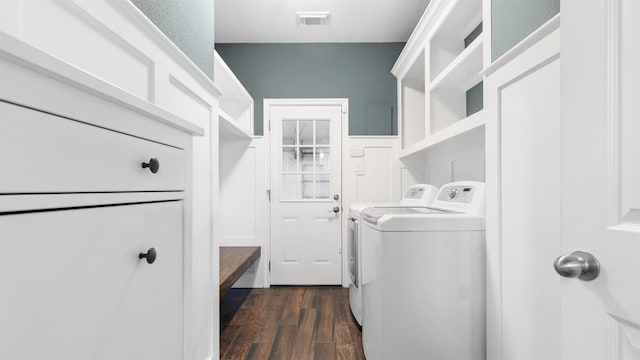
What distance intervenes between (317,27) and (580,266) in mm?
3098

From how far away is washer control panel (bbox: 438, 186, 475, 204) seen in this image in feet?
5.82

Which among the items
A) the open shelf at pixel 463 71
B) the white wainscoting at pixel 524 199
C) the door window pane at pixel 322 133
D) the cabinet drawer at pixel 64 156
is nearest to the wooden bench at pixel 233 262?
the door window pane at pixel 322 133

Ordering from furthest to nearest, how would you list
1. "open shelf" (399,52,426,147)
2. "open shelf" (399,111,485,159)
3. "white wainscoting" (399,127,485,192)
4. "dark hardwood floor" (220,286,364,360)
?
"open shelf" (399,52,426,147)
"white wainscoting" (399,127,485,192)
"dark hardwood floor" (220,286,364,360)
"open shelf" (399,111,485,159)

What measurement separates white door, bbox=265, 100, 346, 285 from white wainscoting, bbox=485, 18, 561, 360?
2.00 meters

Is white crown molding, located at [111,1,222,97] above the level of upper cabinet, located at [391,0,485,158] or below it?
below

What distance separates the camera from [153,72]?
1.14 metres

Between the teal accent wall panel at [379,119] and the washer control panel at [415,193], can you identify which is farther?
the teal accent wall panel at [379,119]

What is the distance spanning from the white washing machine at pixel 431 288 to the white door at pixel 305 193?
5.93 feet

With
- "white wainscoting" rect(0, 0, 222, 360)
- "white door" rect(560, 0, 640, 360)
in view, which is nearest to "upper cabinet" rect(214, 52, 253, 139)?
Answer: "white wainscoting" rect(0, 0, 222, 360)

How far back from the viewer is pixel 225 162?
3389 millimetres

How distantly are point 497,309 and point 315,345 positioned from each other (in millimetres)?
1149

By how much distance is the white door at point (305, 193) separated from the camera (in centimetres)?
336

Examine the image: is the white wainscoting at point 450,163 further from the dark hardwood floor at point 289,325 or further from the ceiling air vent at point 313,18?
the ceiling air vent at point 313,18

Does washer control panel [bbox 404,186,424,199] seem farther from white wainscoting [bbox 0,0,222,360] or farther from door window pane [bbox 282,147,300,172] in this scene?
white wainscoting [bbox 0,0,222,360]
